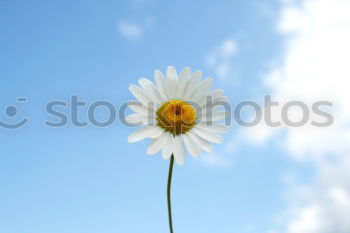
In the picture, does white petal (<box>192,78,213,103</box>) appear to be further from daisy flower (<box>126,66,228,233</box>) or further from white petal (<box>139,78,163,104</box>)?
white petal (<box>139,78,163,104</box>)

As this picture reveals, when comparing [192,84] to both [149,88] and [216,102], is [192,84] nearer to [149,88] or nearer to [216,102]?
[216,102]

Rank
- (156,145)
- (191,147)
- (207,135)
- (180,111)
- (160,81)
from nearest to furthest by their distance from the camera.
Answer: (156,145) < (191,147) < (207,135) < (160,81) < (180,111)

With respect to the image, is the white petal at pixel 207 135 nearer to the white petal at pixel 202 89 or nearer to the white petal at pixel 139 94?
the white petal at pixel 202 89

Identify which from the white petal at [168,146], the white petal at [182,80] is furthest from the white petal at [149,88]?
the white petal at [168,146]

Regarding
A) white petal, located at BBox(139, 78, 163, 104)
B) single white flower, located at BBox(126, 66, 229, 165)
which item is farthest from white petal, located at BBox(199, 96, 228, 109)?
white petal, located at BBox(139, 78, 163, 104)

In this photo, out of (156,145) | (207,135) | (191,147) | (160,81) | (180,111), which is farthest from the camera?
(180,111)

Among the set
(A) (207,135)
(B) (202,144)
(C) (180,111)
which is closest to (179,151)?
(B) (202,144)
